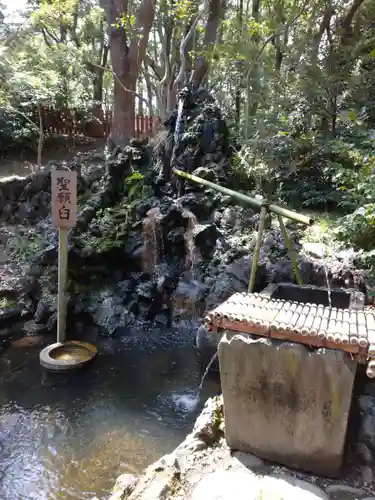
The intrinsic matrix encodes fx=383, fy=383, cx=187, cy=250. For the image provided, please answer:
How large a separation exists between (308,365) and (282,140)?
8057 mm

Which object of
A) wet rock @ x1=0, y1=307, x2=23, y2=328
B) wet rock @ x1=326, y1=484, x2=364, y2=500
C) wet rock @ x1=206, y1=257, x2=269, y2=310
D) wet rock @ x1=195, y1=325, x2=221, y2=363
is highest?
wet rock @ x1=206, y1=257, x2=269, y2=310

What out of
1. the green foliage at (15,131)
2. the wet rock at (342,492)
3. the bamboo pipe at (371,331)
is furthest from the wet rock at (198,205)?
the green foliage at (15,131)

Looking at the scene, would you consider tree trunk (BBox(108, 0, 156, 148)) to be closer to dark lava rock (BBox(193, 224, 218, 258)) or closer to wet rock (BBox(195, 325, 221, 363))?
dark lava rock (BBox(193, 224, 218, 258))

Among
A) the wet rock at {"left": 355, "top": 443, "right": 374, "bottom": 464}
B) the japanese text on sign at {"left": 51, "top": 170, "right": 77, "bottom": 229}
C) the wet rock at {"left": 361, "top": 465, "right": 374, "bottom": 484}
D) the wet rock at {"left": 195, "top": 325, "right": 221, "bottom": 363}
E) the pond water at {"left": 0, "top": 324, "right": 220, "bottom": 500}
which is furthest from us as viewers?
the japanese text on sign at {"left": 51, "top": 170, "right": 77, "bottom": 229}

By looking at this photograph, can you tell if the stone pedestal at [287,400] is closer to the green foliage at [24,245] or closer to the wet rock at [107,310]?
the wet rock at [107,310]

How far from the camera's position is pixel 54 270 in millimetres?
9445

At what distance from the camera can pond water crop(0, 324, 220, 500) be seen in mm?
4648

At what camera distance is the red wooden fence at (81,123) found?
57.1 feet

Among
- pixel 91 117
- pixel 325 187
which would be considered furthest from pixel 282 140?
pixel 91 117

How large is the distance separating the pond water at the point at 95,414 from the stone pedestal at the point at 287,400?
211 cm

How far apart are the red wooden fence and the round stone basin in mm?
11689

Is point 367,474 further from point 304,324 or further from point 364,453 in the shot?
point 304,324

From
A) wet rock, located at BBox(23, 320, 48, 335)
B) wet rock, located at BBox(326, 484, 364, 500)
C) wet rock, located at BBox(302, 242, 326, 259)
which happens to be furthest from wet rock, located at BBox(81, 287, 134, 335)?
wet rock, located at BBox(326, 484, 364, 500)

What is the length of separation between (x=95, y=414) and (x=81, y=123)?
15263mm
